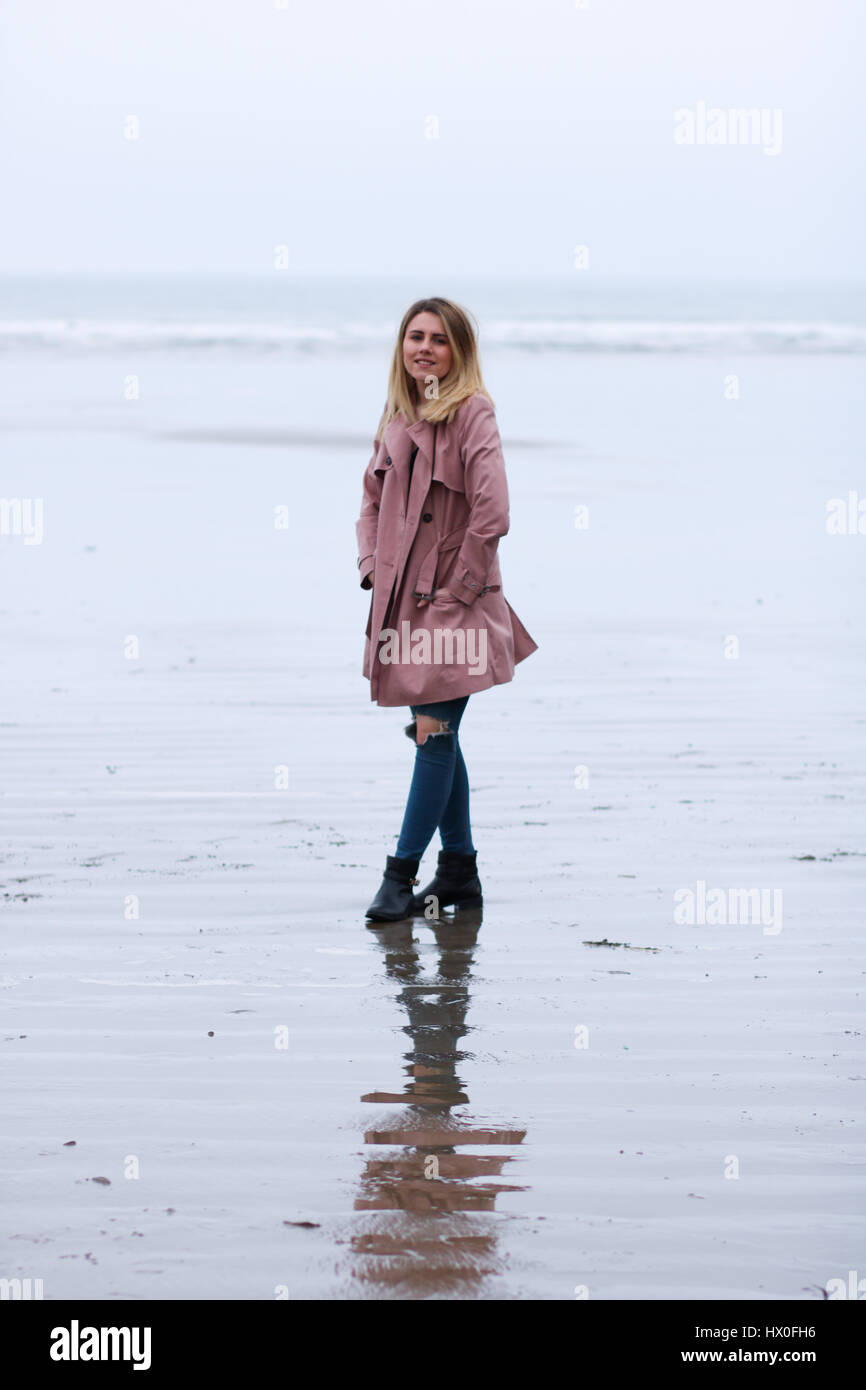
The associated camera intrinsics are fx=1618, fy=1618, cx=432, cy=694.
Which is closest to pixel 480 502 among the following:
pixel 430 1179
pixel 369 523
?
pixel 369 523

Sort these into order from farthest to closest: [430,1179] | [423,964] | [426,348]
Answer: [426,348] < [423,964] < [430,1179]

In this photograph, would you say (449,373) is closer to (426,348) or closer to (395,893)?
(426,348)

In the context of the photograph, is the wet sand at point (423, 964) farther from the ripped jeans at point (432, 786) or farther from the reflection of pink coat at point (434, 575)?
the reflection of pink coat at point (434, 575)

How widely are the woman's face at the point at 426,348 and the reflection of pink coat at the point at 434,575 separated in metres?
0.14

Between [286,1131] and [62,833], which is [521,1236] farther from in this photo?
[62,833]

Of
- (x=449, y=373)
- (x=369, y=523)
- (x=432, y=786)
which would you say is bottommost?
(x=432, y=786)

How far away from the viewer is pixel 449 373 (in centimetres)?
465

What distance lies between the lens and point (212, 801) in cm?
571

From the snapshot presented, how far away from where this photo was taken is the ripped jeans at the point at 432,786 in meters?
4.67

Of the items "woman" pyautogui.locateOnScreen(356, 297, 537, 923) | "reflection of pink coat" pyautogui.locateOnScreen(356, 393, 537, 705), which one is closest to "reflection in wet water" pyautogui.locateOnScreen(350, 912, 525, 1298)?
"woman" pyautogui.locateOnScreen(356, 297, 537, 923)

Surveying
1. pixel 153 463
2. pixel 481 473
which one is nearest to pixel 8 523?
pixel 153 463

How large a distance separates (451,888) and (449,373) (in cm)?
149

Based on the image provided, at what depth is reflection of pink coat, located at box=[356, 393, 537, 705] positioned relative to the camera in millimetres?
4566

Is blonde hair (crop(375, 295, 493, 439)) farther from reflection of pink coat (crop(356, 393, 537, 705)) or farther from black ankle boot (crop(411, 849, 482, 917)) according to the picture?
black ankle boot (crop(411, 849, 482, 917))
